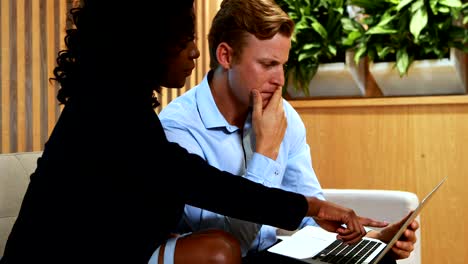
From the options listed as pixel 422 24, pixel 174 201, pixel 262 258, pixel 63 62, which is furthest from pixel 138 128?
pixel 422 24

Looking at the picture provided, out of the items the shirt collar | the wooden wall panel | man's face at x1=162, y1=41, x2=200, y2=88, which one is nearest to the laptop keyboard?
the shirt collar

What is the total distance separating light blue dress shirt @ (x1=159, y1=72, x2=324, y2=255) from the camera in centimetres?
145

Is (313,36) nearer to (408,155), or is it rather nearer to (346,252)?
(408,155)

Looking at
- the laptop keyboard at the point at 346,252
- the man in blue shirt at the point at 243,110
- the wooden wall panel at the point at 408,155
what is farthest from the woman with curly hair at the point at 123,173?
the wooden wall panel at the point at 408,155

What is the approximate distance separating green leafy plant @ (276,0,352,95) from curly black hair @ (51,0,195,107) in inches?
71.7

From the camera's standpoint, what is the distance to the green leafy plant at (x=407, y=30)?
257 cm

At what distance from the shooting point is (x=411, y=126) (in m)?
2.70

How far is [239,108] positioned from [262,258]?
0.43 m

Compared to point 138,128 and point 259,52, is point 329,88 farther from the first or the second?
point 138,128

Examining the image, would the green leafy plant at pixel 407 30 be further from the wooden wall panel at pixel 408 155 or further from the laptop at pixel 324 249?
the laptop at pixel 324 249

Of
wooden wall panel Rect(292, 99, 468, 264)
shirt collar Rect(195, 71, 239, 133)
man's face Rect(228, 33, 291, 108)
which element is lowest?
wooden wall panel Rect(292, 99, 468, 264)

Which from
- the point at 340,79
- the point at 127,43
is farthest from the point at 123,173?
the point at 340,79

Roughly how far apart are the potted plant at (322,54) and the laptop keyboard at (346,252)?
59.0 inches

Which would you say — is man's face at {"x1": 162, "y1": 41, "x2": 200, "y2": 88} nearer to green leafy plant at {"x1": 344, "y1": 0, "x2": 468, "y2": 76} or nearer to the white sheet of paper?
the white sheet of paper
